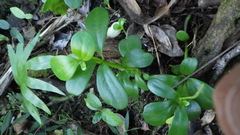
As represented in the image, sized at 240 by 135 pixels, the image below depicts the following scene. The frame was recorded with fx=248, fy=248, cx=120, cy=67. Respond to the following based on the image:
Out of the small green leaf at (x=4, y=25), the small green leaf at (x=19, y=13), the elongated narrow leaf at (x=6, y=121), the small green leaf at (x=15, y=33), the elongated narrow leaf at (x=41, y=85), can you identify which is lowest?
the elongated narrow leaf at (x=6, y=121)

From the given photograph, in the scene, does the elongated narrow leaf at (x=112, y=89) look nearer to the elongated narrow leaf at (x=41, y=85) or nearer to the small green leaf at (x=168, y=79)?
the small green leaf at (x=168, y=79)

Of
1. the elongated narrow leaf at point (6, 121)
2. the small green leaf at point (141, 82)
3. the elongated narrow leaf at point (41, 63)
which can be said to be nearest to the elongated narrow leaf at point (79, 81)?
the elongated narrow leaf at point (41, 63)

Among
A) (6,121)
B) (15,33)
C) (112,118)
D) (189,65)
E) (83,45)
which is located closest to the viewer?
(83,45)

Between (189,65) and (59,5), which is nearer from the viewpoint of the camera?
(189,65)

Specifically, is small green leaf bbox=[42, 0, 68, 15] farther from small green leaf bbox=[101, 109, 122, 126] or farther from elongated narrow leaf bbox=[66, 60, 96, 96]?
small green leaf bbox=[101, 109, 122, 126]

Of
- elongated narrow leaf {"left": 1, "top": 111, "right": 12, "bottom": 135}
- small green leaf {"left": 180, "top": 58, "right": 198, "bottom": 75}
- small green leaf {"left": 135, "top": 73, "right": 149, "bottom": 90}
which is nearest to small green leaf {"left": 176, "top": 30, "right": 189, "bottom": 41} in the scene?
small green leaf {"left": 180, "top": 58, "right": 198, "bottom": 75}

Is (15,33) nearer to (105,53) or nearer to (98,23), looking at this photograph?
(105,53)

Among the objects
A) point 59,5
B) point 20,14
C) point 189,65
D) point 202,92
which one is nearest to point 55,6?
point 59,5
